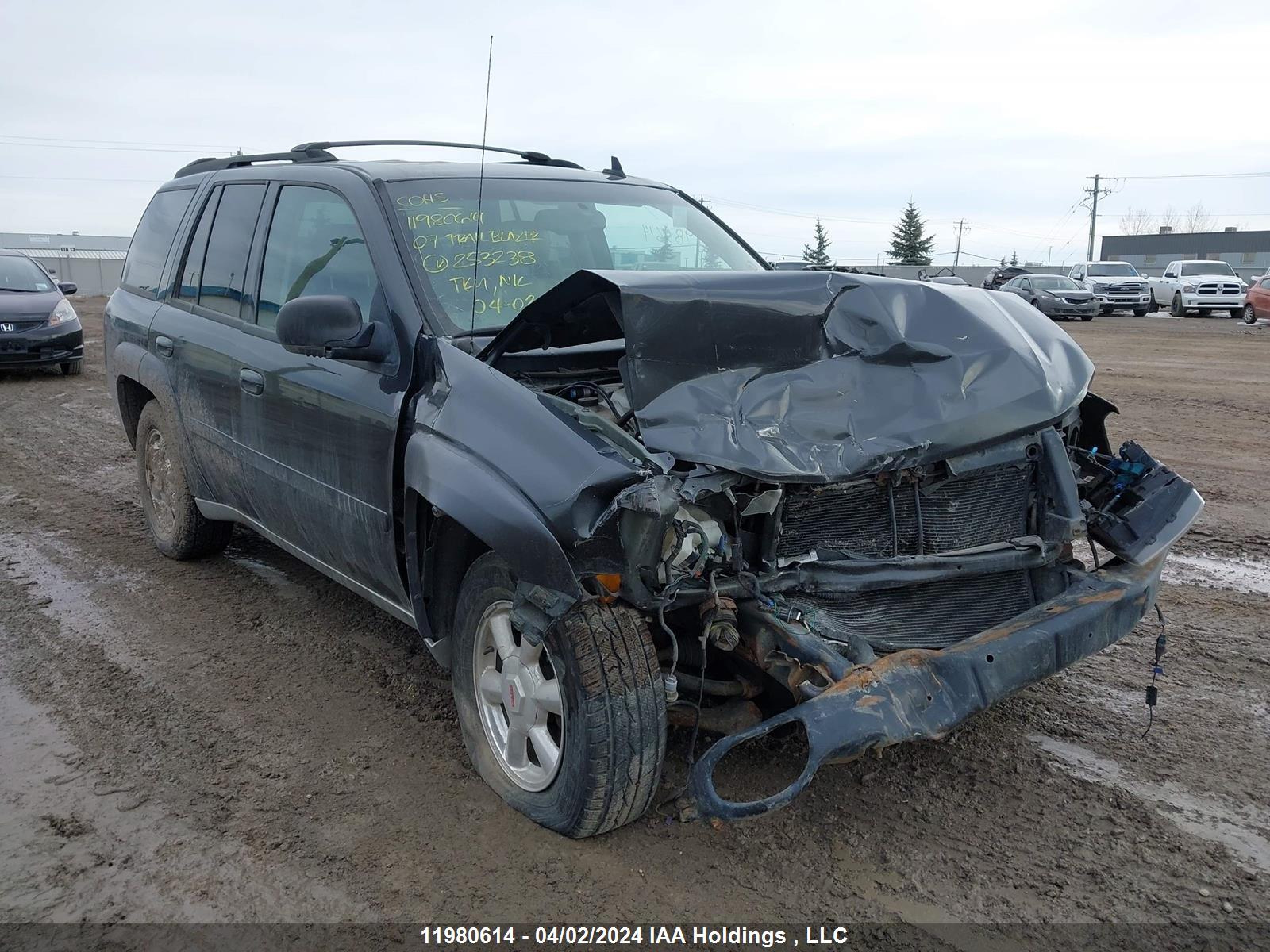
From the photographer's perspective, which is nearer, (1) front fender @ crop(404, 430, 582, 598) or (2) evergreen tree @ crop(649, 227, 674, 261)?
(1) front fender @ crop(404, 430, 582, 598)

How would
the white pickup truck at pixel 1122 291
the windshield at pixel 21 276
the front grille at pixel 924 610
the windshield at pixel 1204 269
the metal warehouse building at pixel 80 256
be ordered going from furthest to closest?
the metal warehouse building at pixel 80 256 < the windshield at pixel 1204 269 < the white pickup truck at pixel 1122 291 < the windshield at pixel 21 276 < the front grille at pixel 924 610

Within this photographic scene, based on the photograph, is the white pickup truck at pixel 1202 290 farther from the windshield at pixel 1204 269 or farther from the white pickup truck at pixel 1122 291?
the white pickup truck at pixel 1122 291

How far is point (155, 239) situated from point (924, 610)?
4.61 metres

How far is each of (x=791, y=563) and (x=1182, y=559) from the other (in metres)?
3.64

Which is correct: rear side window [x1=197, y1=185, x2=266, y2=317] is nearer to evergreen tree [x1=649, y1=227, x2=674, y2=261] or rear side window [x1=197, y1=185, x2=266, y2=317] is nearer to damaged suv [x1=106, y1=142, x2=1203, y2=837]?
damaged suv [x1=106, y1=142, x2=1203, y2=837]

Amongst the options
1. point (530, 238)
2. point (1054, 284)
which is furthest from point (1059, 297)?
point (530, 238)

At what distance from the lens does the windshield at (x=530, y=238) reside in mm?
3707

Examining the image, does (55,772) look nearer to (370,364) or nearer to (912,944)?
(370,364)

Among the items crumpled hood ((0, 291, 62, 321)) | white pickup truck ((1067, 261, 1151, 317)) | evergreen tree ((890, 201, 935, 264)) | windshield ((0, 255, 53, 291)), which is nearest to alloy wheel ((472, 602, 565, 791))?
crumpled hood ((0, 291, 62, 321))

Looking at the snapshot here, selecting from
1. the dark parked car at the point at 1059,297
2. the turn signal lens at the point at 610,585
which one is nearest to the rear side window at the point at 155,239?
the turn signal lens at the point at 610,585

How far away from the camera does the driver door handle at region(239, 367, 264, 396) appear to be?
13.8 feet

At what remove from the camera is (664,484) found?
106 inches

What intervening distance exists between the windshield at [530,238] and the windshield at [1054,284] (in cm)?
2671

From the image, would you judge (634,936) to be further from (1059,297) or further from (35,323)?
(1059,297)
